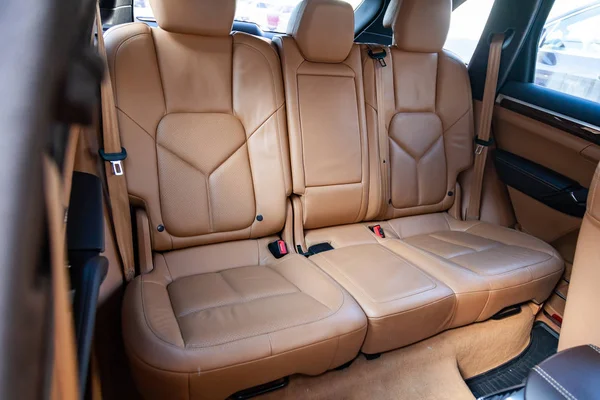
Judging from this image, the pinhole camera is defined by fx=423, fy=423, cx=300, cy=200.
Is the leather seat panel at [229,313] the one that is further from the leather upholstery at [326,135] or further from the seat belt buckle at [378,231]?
the seat belt buckle at [378,231]

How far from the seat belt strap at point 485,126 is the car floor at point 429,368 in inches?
Result: 24.4

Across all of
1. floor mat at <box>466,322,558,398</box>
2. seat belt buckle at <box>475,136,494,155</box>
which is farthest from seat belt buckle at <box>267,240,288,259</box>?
seat belt buckle at <box>475,136,494,155</box>

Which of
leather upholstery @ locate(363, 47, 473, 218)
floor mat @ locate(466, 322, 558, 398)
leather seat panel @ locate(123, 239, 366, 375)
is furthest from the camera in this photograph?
leather upholstery @ locate(363, 47, 473, 218)

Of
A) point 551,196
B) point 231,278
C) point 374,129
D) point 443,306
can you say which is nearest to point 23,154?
point 231,278

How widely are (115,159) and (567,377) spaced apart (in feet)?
4.80

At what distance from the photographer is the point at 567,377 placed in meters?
1.04

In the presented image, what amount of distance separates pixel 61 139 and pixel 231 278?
1.19m

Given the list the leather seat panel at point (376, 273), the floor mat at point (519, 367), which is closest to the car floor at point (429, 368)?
the floor mat at point (519, 367)

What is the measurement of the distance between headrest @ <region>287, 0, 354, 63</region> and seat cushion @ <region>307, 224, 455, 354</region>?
85cm

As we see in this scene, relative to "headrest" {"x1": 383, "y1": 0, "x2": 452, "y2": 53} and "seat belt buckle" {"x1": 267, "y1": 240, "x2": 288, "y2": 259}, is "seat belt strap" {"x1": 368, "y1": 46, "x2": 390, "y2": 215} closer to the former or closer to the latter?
"headrest" {"x1": 383, "y1": 0, "x2": 452, "y2": 53}

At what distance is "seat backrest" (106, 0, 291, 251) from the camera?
1524mm

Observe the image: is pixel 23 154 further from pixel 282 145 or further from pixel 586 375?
pixel 282 145

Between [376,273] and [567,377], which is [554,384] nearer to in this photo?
[567,377]

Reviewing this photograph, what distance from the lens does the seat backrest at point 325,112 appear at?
5.75 ft
